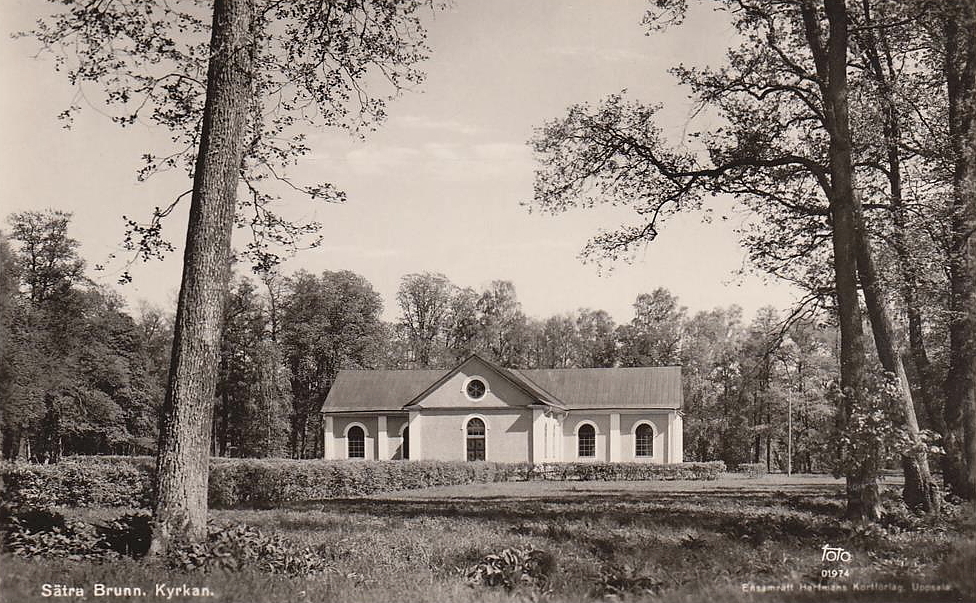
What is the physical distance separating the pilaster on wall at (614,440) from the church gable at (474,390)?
17.7 ft

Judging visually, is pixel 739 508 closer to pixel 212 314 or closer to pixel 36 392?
pixel 212 314

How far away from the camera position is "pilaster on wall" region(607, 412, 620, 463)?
41.9 metres

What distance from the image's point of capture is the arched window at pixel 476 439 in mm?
39656

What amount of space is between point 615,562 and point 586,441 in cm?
3420

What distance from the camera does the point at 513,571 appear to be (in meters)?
8.27

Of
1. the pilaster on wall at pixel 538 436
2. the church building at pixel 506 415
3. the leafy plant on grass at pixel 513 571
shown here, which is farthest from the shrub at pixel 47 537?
the pilaster on wall at pixel 538 436

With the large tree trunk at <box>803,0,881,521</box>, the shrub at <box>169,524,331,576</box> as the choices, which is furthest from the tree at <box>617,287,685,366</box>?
the shrub at <box>169,524,331,576</box>

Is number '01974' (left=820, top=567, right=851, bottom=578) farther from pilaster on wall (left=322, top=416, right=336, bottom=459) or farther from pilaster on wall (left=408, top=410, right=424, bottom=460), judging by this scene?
pilaster on wall (left=322, top=416, right=336, bottom=459)

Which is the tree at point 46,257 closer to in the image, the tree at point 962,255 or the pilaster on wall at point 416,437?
the pilaster on wall at point 416,437

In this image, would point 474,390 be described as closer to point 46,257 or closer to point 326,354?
point 326,354

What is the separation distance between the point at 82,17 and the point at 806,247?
561 inches

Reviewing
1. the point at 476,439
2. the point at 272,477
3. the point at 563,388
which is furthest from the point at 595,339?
the point at 272,477

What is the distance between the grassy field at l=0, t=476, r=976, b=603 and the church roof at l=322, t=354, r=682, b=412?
27.6m

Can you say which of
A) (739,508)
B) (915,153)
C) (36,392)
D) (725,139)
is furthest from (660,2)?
(36,392)
